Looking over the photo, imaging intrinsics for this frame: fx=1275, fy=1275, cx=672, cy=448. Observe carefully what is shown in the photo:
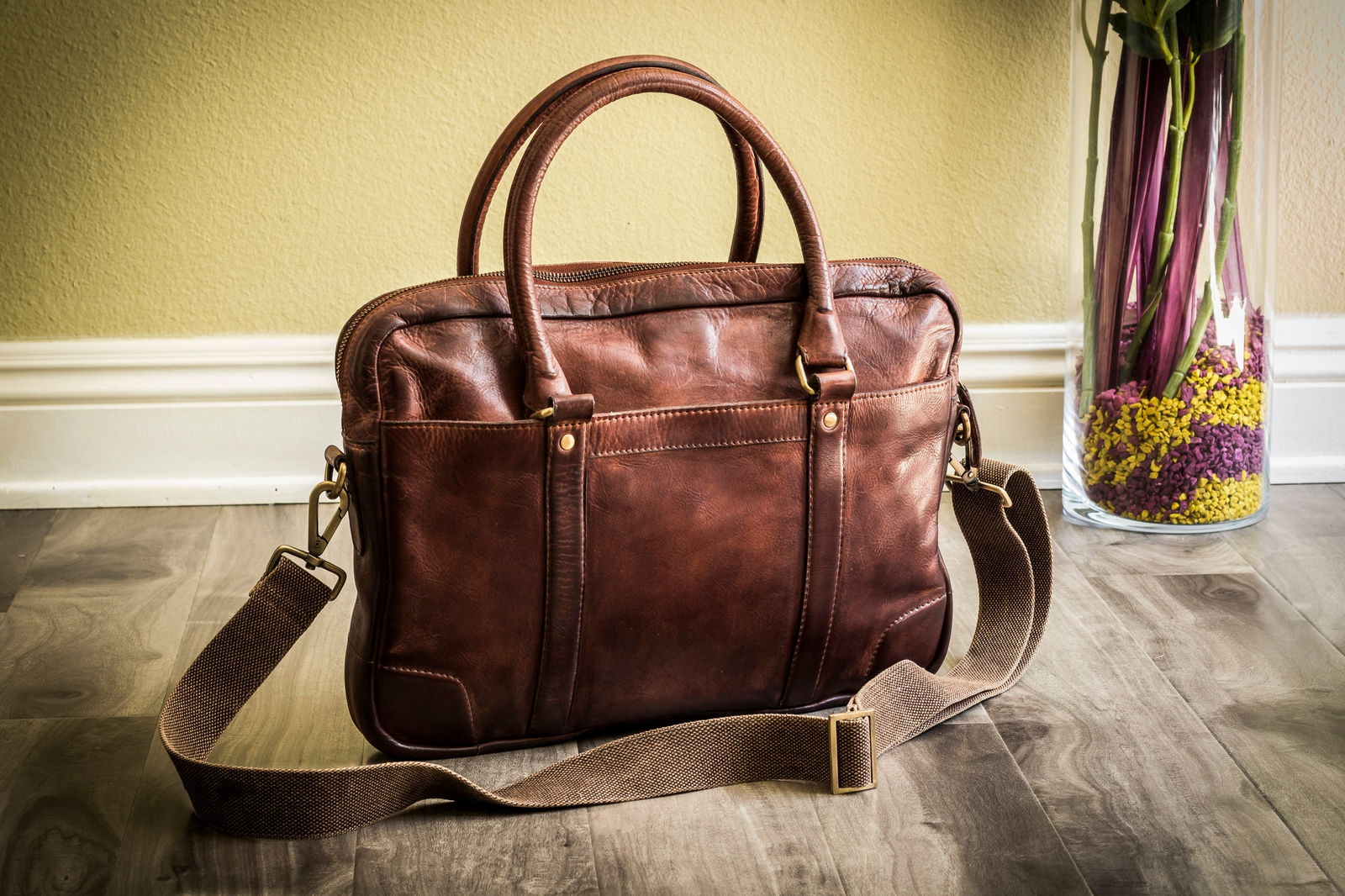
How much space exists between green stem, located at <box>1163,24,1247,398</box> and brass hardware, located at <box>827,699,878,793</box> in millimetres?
648

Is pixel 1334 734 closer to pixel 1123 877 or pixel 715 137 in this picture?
pixel 1123 877

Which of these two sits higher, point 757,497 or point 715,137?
point 715,137

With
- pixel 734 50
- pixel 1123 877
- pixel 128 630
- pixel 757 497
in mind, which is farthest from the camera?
pixel 734 50

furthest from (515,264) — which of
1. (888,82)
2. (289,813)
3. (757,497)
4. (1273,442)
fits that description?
(1273,442)

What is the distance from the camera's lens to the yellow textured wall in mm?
1445

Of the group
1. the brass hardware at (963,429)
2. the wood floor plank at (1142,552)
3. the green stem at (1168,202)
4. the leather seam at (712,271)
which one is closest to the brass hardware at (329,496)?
the leather seam at (712,271)

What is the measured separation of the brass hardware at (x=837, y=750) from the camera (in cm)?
90

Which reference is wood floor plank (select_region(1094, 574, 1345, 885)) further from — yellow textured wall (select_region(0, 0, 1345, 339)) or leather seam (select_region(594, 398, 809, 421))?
yellow textured wall (select_region(0, 0, 1345, 339))

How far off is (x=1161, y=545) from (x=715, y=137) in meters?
0.69

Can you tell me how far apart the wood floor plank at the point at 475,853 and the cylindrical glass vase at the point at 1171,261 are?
81 cm

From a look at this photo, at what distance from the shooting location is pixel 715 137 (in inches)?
59.8

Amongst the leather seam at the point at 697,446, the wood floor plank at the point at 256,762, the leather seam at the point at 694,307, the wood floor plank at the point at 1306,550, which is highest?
the leather seam at the point at 694,307

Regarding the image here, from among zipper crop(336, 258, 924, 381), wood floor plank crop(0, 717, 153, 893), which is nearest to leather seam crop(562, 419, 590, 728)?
zipper crop(336, 258, 924, 381)

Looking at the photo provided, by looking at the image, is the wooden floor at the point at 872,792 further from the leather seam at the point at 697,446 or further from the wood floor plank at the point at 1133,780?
the leather seam at the point at 697,446
